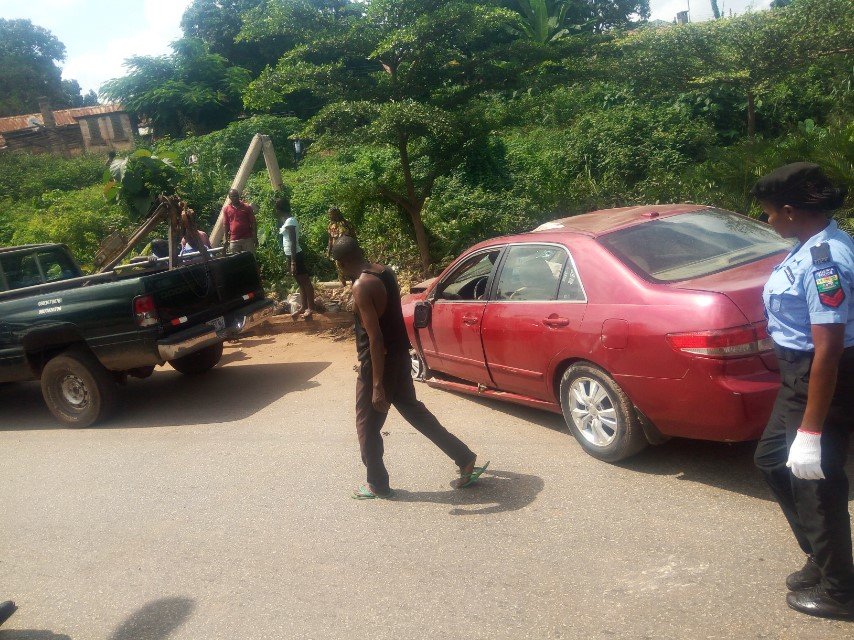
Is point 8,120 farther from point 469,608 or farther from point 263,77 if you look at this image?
point 469,608

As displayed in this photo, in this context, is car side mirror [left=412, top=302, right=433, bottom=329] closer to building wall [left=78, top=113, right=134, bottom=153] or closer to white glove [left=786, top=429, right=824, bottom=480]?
white glove [left=786, top=429, right=824, bottom=480]

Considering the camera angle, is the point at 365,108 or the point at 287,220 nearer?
the point at 365,108

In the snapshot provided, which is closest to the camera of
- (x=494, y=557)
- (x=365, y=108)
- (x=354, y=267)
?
(x=494, y=557)

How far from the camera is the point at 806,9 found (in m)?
10.1

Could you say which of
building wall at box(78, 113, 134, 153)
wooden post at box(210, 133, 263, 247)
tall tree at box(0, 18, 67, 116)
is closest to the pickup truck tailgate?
wooden post at box(210, 133, 263, 247)

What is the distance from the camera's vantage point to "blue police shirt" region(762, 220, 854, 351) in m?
2.71

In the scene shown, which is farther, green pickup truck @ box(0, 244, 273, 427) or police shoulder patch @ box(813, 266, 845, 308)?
green pickup truck @ box(0, 244, 273, 427)

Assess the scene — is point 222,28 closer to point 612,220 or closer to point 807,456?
point 612,220

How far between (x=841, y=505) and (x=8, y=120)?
55614 millimetres

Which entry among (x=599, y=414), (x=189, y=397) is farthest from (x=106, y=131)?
(x=599, y=414)

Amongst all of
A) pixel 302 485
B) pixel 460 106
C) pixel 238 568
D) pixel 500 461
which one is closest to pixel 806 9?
pixel 460 106

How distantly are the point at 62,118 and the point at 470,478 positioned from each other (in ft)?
162

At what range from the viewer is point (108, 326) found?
711 cm

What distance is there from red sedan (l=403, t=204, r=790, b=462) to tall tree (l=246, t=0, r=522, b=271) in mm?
3590
